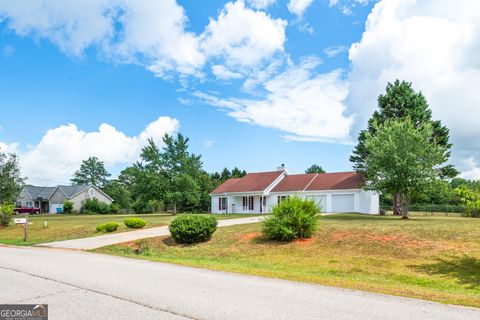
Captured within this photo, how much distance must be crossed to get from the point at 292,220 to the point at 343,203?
76.8 feet

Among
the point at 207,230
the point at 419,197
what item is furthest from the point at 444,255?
the point at 419,197

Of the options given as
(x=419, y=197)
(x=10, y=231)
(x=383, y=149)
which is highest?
(x=383, y=149)

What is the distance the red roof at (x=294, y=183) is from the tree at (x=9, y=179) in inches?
1259

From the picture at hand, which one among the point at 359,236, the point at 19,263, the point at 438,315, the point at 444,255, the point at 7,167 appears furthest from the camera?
the point at 7,167

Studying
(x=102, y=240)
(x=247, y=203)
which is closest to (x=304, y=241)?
(x=102, y=240)

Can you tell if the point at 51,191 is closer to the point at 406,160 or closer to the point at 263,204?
the point at 263,204

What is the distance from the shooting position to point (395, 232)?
1716 centimetres

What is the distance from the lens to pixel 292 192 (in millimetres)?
40688

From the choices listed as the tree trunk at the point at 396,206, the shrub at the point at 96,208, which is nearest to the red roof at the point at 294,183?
the tree trunk at the point at 396,206

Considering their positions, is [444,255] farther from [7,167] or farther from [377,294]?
[7,167]

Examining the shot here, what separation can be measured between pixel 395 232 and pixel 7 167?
47.9 meters

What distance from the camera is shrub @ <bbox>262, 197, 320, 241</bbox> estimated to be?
17.4 metres

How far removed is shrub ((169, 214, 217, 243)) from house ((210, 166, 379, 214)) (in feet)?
54.9

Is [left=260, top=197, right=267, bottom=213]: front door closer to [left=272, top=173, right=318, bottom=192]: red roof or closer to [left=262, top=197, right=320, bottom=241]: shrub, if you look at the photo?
[left=272, top=173, right=318, bottom=192]: red roof
